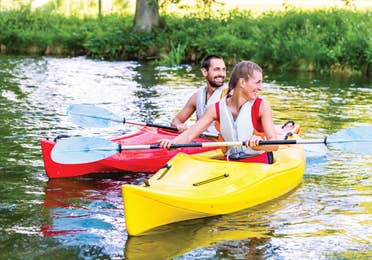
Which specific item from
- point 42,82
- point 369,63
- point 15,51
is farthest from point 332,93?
point 15,51

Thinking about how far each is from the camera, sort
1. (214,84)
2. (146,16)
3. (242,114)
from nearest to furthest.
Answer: (242,114)
(214,84)
(146,16)

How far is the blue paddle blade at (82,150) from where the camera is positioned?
225 inches

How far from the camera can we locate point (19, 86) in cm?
1266

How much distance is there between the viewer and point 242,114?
18.7ft

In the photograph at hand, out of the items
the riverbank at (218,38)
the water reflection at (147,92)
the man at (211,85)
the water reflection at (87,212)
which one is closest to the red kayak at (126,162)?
the water reflection at (87,212)

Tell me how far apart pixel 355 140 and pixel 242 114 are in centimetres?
89

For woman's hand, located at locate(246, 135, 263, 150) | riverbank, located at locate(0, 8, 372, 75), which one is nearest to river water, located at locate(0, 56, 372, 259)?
woman's hand, located at locate(246, 135, 263, 150)

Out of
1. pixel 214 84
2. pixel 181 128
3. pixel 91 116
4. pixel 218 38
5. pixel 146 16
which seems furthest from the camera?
pixel 146 16

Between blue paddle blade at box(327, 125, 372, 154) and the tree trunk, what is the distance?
12.5 meters

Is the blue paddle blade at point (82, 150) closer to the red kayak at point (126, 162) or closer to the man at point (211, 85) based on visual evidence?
the red kayak at point (126, 162)

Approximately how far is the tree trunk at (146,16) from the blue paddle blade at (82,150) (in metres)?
12.5

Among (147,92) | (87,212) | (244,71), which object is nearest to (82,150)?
(87,212)

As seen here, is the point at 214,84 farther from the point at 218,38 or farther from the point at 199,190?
the point at 218,38

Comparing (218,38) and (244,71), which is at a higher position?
(244,71)
